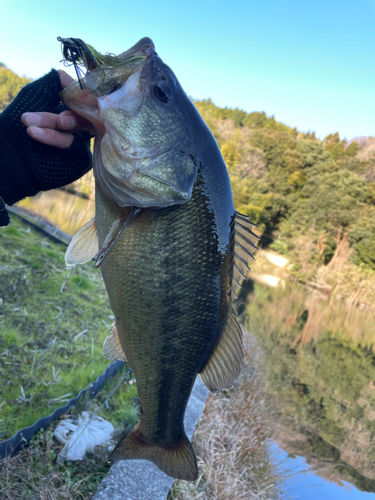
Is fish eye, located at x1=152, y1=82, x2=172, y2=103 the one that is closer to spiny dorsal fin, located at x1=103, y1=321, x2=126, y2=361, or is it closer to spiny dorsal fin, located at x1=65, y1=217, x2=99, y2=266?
spiny dorsal fin, located at x1=65, y1=217, x2=99, y2=266

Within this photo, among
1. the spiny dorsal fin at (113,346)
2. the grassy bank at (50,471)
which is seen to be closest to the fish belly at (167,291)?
the spiny dorsal fin at (113,346)

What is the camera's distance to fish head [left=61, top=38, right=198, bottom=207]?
139 centimetres

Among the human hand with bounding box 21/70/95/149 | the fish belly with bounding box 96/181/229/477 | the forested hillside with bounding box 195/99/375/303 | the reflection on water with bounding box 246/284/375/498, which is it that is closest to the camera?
the fish belly with bounding box 96/181/229/477

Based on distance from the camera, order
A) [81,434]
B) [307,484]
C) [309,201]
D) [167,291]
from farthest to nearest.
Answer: [309,201]
[307,484]
[81,434]
[167,291]

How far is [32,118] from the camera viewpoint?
1632 millimetres

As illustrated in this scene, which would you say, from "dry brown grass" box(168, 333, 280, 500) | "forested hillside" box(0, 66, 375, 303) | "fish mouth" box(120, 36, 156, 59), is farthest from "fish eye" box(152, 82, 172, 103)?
"forested hillside" box(0, 66, 375, 303)

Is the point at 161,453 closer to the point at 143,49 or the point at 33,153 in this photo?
the point at 33,153

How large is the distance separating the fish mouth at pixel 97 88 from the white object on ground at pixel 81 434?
2.60 m

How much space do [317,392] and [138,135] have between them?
900 cm

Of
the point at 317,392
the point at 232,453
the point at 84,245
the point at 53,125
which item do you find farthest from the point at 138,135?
the point at 317,392

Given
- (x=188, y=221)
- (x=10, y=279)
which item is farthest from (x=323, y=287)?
(x=188, y=221)

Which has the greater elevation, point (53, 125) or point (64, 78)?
point (64, 78)

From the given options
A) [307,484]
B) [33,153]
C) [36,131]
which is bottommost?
[307,484]

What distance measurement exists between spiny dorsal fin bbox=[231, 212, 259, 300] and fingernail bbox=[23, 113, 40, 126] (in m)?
1.09
